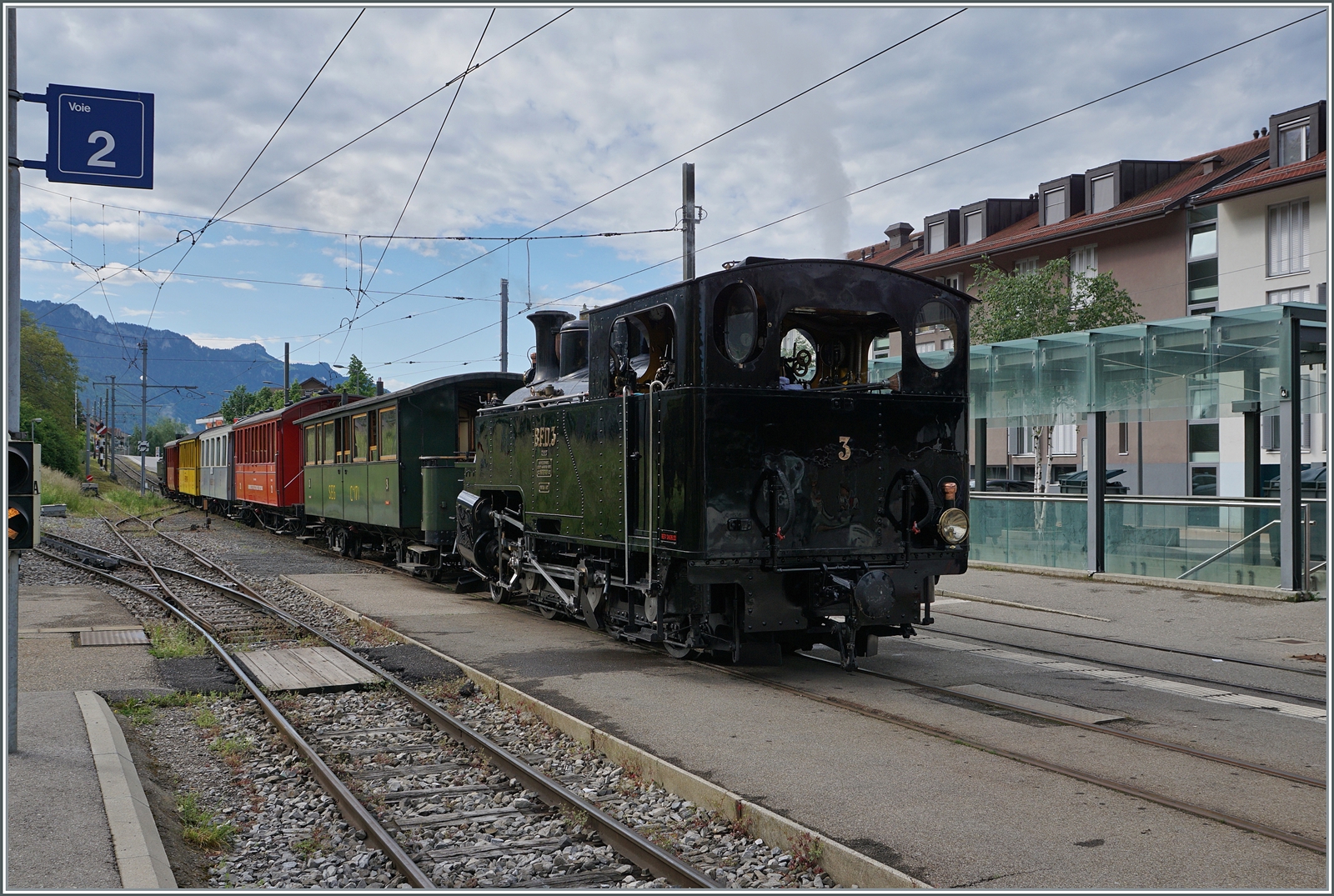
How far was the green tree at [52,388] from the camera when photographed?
188ft

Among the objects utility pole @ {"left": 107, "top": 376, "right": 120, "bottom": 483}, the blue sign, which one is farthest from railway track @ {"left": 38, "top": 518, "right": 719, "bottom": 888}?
utility pole @ {"left": 107, "top": 376, "right": 120, "bottom": 483}

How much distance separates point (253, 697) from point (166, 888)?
466 centimetres

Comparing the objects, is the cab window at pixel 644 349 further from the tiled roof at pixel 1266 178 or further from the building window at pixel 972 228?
the building window at pixel 972 228

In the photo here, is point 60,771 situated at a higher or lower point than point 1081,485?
lower

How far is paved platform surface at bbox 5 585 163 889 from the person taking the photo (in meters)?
4.43

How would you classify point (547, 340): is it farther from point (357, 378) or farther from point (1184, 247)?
point (357, 378)

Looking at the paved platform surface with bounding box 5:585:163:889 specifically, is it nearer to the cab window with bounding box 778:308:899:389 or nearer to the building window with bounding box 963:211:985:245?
the cab window with bounding box 778:308:899:389

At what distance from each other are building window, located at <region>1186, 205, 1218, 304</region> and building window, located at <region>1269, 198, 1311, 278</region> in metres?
1.88

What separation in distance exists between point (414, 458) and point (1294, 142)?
1064 inches

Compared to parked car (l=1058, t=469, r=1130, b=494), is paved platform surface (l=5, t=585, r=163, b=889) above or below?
below

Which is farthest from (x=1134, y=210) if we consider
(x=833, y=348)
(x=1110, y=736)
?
(x=1110, y=736)

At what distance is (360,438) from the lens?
61.4 ft

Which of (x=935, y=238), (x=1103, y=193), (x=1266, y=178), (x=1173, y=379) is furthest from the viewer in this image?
(x=935, y=238)

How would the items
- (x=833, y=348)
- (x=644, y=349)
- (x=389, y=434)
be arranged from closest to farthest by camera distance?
(x=644, y=349) → (x=833, y=348) → (x=389, y=434)
